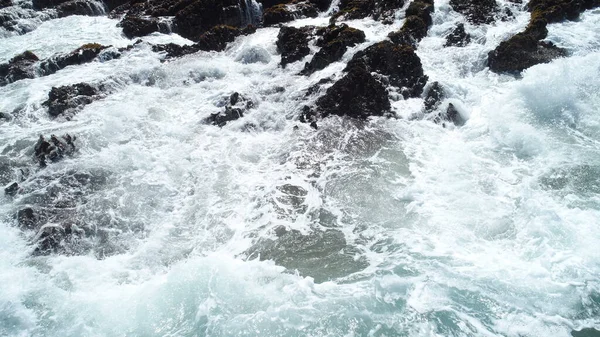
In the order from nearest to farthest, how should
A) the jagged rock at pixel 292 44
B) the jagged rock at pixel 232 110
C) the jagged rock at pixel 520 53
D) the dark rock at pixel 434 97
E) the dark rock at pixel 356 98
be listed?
1. the dark rock at pixel 356 98
2. the dark rock at pixel 434 97
3. the jagged rock at pixel 232 110
4. the jagged rock at pixel 520 53
5. the jagged rock at pixel 292 44

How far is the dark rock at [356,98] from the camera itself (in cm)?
1332

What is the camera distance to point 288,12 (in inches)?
811

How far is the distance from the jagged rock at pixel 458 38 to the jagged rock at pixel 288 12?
7.47 meters

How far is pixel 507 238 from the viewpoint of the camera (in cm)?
864

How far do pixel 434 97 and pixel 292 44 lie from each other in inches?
253

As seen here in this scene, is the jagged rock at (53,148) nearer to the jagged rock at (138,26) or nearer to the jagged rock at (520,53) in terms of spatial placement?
the jagged rock at (138,26)

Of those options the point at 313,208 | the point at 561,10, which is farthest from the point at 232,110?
the point at 561,10

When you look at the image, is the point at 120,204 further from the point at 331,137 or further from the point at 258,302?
the point at 331,137

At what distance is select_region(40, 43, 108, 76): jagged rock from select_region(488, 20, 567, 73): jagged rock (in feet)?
52.7

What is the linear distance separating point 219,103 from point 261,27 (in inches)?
291

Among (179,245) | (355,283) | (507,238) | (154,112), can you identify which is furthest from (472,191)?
(154,112)

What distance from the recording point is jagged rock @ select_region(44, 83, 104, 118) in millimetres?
14023

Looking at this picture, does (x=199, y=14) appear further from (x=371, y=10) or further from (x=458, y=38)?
(x=458, y=38)

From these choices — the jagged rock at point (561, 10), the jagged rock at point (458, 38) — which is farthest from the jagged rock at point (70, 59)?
the jagged rock at point (561, 10)
